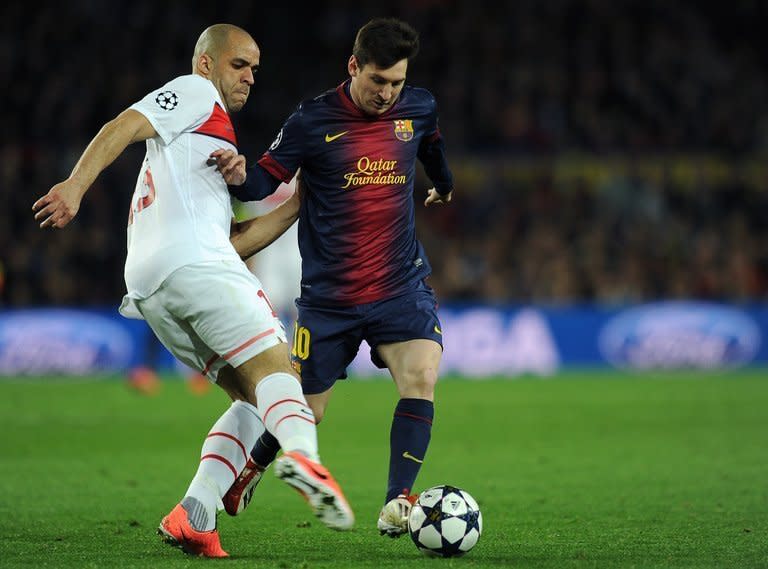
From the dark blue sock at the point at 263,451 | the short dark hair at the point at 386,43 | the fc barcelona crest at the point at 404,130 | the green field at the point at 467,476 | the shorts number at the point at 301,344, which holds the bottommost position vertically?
the green field at the point at 467,476

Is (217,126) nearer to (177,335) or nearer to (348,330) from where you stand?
(177,335)

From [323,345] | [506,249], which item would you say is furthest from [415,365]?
[506,249]

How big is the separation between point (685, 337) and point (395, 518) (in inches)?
563

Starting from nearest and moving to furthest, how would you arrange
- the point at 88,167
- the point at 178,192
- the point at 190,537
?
the point at 88,167 < the point at 178,192 < the point at 190,537

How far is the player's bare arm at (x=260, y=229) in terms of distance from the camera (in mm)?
5785

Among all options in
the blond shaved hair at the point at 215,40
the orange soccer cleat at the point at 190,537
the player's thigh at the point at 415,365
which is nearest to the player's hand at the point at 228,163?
the blond shaved hair at the point at 215,40

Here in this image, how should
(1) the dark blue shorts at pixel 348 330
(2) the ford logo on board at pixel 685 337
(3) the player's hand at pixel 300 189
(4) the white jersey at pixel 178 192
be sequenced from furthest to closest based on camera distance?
(2) the ford logo on board at pixel 685 337 → (3) the player's hand at pixel 300 189 → (1) the dark blue shorts at pixel 348 330 → (4) the white jersey at pixel 178 192

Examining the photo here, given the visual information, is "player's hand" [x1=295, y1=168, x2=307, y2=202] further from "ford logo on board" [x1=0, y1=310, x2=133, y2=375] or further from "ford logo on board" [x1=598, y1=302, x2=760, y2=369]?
"ford logo on board" [x1=598, y1=302, x2=760, y2=369]

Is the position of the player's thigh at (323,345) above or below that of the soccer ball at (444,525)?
above

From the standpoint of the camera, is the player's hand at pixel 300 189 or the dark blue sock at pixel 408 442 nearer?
the dark blue sock at pixel 408 442

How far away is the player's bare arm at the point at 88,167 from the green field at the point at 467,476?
1.41 meters

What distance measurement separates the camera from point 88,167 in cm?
472

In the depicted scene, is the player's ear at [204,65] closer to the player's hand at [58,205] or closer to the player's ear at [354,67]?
the player's ear at [354,67]

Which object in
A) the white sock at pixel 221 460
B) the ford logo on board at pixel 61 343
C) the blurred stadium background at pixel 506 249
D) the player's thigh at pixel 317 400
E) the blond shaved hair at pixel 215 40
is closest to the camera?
the white sock at pixel 221 460
